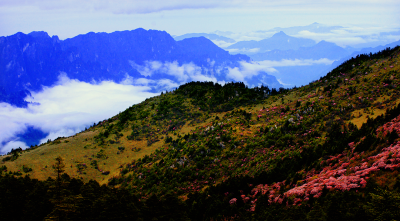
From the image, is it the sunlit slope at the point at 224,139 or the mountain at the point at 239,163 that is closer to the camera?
the mountain at the point at 239,163

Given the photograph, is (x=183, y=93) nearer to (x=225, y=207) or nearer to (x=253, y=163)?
(x=253, y=163)

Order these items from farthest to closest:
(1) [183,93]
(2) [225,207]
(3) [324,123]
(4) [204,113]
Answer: (1) [183,93], (4) [204,113], (3) [324,123], (2) [225,207]

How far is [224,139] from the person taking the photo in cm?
5353

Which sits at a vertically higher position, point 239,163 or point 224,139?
point 224,139

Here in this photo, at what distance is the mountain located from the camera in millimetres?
22844

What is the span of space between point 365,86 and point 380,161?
39658 millimetres

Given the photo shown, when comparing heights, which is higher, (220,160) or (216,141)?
(216,141)

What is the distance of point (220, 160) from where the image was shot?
47.3m

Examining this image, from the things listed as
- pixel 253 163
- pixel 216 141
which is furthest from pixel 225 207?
pixel 216 141

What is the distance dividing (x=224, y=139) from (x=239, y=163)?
994 centimetres

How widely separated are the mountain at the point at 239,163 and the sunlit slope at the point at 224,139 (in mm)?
272

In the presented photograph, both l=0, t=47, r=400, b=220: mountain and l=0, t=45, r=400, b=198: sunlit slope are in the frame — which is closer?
l=0, t=47, r=400, b=220: mountain

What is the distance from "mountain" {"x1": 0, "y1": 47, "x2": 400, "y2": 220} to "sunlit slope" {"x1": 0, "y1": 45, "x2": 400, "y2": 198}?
0.27 metres

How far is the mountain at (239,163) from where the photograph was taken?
74.9ft
